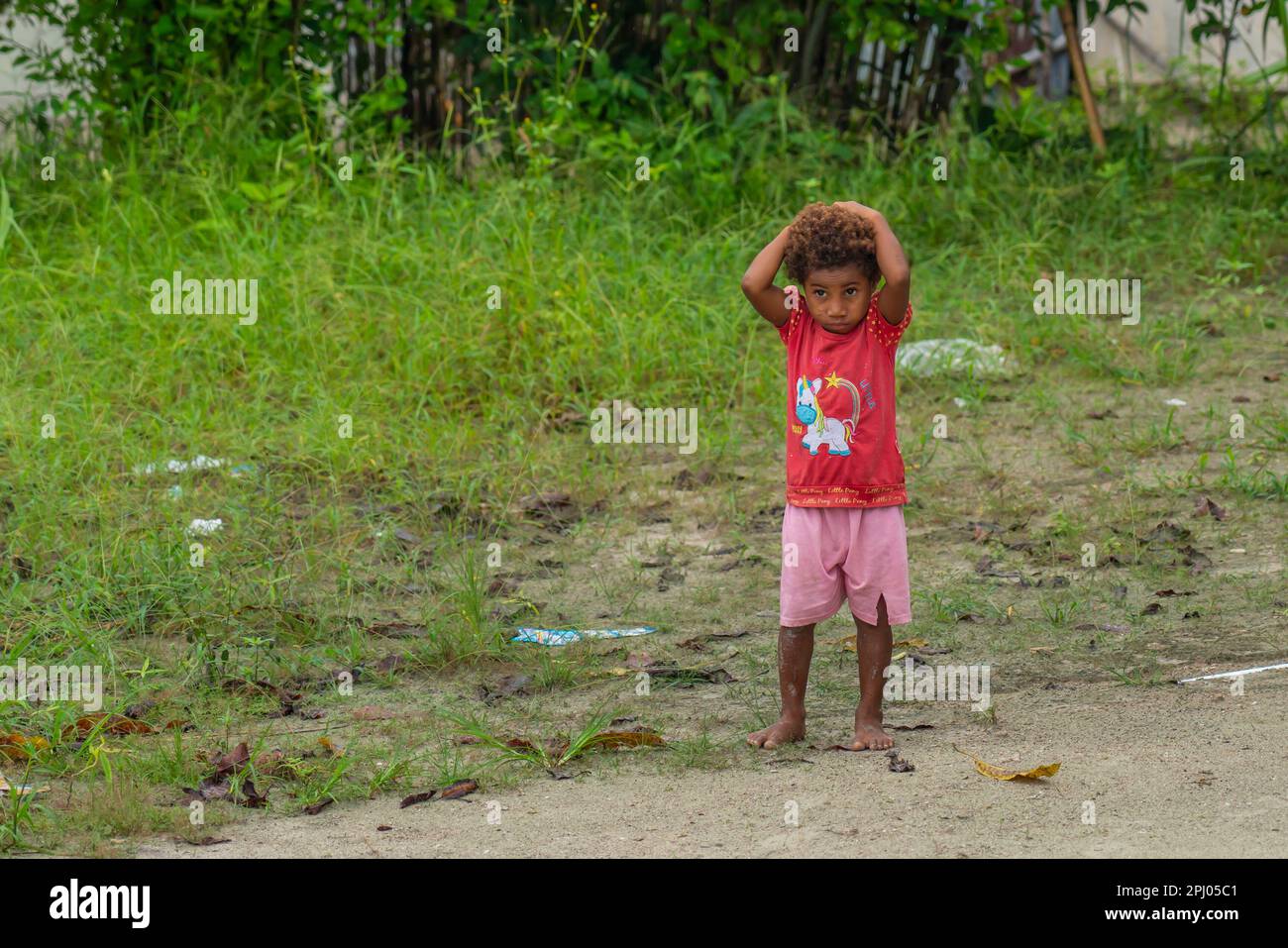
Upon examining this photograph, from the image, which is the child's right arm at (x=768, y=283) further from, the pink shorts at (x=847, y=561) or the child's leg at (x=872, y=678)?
the child's leg at (x=872, y=678)

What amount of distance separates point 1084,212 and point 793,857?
5797 millimetres

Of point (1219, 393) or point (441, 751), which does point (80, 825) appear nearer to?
point (441, 751)

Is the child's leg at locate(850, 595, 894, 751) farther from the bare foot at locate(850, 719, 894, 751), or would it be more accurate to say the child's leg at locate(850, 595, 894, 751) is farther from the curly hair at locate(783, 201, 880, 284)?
the curly hair at locate(783, 201, 880, 284)

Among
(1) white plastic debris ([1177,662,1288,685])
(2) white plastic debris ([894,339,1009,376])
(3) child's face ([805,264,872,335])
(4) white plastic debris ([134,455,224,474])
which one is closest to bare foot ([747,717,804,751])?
(3) child's face ([805,264,872,335])

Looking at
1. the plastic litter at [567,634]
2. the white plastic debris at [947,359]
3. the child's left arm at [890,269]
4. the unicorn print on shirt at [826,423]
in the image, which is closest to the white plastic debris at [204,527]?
the plastic litter at [567,634]

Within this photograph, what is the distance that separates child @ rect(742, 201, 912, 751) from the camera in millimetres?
3682

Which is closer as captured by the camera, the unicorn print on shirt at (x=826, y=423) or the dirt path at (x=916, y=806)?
the dirt path at (x=916, y=806)

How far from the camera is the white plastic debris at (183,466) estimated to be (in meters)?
5.78

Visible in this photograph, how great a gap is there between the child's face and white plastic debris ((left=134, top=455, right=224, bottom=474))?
9.75 ft

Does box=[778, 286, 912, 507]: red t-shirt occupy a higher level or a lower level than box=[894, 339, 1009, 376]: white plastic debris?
lower

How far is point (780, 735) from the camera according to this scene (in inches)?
150

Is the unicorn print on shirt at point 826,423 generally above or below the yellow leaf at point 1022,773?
above

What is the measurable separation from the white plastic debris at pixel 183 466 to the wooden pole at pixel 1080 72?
5.25 m

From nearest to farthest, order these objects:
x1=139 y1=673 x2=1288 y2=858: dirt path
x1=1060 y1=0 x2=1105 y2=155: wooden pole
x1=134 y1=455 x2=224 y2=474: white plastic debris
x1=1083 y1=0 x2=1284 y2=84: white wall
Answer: x1=139 y1=673 x2=1288 y2=858: dirt path, x1=134 y1=455 x2=224 y2=474: white plastic debris, x1=1060 y1=0 x2=1105 y2=155: wooden pole, x1=1083 y1=0 x2=1284 y2=84: white wall
